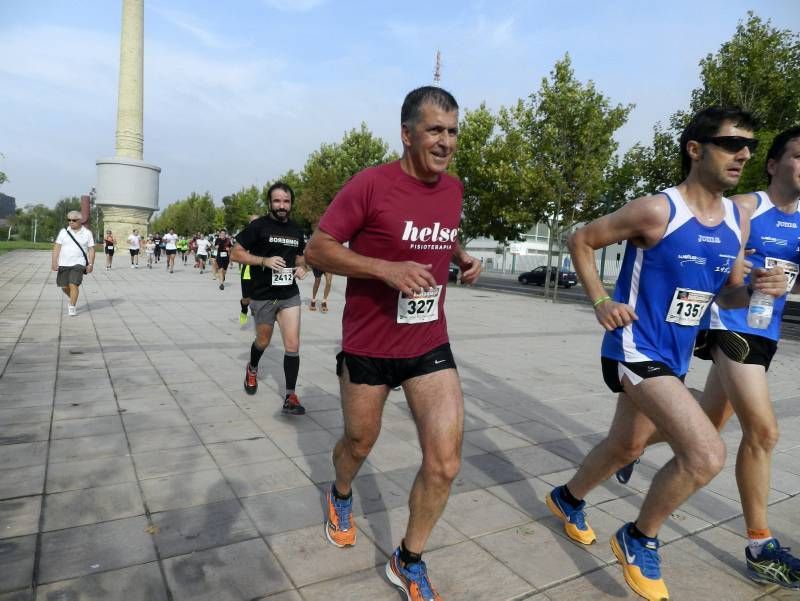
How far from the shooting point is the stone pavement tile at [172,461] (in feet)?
12.4

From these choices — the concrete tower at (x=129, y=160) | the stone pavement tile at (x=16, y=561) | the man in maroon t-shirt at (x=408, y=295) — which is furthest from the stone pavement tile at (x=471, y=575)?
the concrete tower at (x=129, y=160)

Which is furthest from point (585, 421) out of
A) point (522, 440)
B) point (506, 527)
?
point (506, 527)

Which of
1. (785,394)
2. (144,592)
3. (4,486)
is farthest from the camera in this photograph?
(785,394)

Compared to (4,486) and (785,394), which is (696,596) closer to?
(4,486)

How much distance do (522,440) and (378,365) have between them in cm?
256

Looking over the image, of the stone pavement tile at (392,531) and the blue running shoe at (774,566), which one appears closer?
the blue running shoe at (774,566)

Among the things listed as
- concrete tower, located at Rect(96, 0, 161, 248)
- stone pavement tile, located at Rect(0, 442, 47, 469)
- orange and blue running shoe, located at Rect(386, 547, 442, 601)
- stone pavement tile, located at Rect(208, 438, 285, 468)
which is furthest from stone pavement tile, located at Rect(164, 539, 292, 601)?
concrete tower, located at Rect(96, 0, 161, 248)

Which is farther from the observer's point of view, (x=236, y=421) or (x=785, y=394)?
(x=785, y=394)

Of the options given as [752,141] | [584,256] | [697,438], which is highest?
[752,141]

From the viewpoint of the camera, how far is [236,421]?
4922mm

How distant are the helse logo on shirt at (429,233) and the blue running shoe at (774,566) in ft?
6.73

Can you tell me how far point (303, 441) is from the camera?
177 inches

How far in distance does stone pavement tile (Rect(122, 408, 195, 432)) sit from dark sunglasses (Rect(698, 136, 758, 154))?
4132 mm

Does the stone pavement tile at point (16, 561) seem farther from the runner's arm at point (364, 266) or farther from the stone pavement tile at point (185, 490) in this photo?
Result: the runner's arm at point (364, 266)
